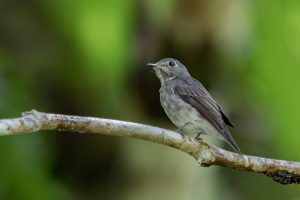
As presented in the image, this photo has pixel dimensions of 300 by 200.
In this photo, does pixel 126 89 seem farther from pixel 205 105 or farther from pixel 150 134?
pixel 150 134

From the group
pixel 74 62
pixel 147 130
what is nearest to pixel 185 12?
pixel 74 62

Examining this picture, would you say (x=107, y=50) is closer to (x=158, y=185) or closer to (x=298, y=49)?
(x=298, y=49)

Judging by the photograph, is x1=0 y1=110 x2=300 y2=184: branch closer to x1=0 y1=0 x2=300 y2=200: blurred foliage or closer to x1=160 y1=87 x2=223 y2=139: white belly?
x1=160 y1=87 x2=223 y2=139: white belly

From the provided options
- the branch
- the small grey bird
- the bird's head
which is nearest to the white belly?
the small grey bird

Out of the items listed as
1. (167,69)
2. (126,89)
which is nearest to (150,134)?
(167,69)

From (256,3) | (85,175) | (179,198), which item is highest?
(256,3)
